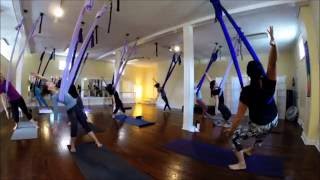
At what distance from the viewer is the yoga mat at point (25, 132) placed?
441 cm

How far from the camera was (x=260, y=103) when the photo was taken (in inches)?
103

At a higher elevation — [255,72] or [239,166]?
[255,72]

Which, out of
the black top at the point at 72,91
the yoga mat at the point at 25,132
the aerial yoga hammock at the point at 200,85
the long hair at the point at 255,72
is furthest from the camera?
the aerial yoga hammock at the point at 200,85

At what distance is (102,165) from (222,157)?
6.32ft

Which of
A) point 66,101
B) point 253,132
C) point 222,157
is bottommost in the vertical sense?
point 222,157

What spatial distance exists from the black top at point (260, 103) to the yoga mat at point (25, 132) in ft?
14.0

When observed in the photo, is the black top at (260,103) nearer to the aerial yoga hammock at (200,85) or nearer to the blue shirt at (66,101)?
the blue shirt at (66,101)

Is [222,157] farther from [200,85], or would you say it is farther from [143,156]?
[200,85]

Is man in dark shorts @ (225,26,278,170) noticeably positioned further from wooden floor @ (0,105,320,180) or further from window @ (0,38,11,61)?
window @ (0,38,11,61)

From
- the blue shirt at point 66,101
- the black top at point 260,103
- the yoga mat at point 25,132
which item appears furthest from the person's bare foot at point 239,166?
the yoga mat at point 25,132

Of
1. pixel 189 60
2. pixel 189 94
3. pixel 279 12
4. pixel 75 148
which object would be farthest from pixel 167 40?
pixel 75 148

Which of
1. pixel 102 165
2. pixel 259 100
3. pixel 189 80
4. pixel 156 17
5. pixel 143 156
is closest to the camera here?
pixel 259 100

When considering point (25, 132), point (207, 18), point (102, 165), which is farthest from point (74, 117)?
point (207, 18)

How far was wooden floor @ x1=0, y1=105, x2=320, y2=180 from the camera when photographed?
270cm
